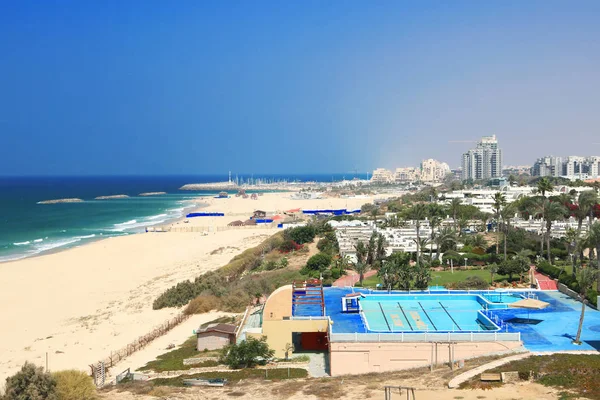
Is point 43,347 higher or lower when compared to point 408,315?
lower

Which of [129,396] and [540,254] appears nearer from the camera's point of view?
[129,396]

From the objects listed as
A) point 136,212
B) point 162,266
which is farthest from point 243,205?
point 162,266

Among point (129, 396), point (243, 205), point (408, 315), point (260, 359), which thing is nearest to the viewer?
point (129, 396)

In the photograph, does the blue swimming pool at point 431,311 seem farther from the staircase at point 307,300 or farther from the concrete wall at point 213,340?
the concrete wall at point 213,340

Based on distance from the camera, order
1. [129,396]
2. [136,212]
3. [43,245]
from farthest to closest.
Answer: [136,212] < [43,245] < [129,396]

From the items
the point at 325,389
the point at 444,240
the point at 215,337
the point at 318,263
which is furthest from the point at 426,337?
the point at 444,240

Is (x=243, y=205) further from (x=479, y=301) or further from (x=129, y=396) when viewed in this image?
(x=129, y=396)

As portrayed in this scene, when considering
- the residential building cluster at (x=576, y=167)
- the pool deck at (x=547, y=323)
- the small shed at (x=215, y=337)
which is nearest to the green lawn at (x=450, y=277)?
the pool deck at (x=547, y=323)
